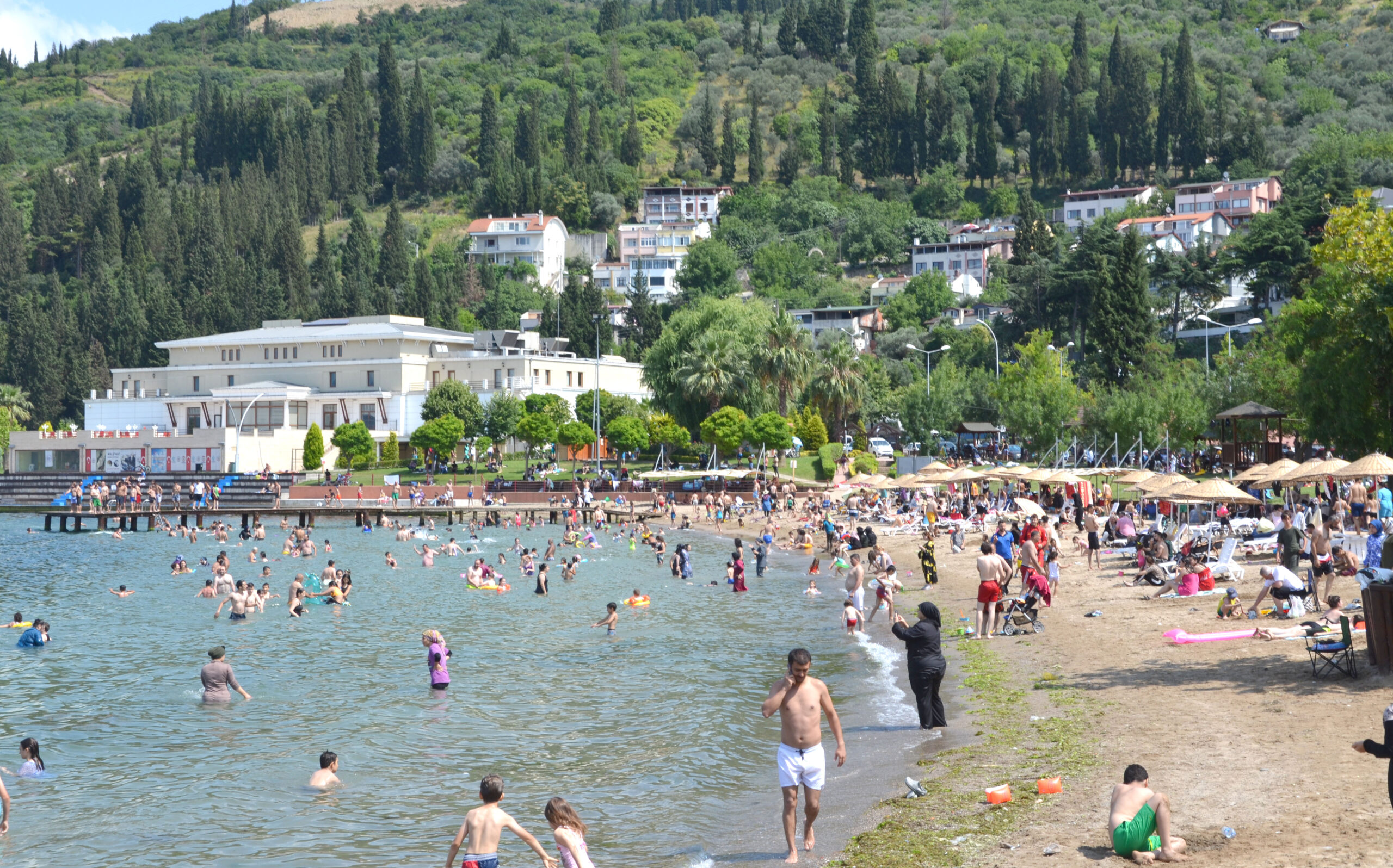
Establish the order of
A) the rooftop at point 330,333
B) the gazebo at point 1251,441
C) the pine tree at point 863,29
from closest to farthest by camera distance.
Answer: the gazebo at point 1251,441, the rooftop at point 330,333, the pine tree at point 863,29

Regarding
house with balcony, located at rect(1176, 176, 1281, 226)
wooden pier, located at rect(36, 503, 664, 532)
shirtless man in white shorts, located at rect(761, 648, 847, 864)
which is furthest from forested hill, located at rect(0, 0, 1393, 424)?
shirtless man in white shorts, located at rect(761, 648, 847, 864)

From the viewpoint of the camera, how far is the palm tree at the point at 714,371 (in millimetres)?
66812

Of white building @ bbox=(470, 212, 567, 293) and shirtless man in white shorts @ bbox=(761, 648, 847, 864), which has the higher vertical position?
white building @ bbox=(470, 212, 567, 293)

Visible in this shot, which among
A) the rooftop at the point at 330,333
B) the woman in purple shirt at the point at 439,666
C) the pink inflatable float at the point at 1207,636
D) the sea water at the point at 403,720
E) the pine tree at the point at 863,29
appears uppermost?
the pine tree at the point at 863,29

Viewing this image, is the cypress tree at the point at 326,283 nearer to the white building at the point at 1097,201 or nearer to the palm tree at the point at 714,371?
the palm tree at the point at 714,371

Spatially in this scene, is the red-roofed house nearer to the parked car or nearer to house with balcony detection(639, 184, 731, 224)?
house with balcony detection(639, 184, 731, 224)

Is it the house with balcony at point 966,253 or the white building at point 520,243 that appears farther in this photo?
the white building at point 520,243

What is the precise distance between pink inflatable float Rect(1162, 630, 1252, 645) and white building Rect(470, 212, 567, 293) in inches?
4984

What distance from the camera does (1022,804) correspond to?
11.2 meters

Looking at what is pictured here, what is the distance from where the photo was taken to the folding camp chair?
13.7 m

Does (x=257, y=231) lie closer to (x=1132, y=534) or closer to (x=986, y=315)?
(x=986, y=315)

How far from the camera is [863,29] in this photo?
7293 inches

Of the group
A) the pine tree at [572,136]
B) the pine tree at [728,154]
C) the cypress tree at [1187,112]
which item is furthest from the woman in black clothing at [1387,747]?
the pine tree at [728,154]

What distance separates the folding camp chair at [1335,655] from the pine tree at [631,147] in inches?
6279
